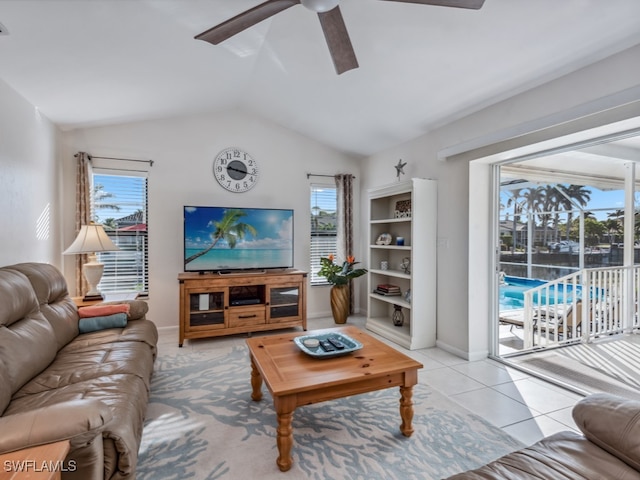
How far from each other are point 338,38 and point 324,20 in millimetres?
164

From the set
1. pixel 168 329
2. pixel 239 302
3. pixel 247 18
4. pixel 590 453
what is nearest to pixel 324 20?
pixel 247 18

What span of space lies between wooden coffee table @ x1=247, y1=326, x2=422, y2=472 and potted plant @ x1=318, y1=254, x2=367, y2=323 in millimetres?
2111

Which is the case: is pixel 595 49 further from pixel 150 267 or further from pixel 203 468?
pixel 150 267

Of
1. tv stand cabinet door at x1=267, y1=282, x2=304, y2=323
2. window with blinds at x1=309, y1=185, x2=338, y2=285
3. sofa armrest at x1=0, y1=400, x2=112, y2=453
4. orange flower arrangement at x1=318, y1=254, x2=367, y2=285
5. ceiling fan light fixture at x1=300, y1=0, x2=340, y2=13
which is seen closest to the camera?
sofa armrest at x1=0, y1=400, x2=112, y2=453

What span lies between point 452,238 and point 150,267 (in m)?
3.57

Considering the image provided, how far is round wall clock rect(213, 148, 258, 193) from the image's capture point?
4.33m

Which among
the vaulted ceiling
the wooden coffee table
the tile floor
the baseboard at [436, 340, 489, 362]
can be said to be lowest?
the tile floor

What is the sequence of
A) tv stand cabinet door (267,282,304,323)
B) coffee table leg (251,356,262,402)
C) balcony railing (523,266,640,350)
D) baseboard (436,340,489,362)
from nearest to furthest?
coffee table leg (251,356,262,402) < balcony railing (523,266,640,350) < baseboard (436,340,489,362) < tv stand cabinet door (267,282,304,323)

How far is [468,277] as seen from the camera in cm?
326

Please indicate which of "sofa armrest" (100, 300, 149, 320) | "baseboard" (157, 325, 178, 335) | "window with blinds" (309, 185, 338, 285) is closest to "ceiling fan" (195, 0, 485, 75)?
"sofa armrest" (100, 300, 149, 320)

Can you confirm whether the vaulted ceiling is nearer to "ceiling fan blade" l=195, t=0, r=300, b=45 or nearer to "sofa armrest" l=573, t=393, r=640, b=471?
"ceiling fan blade" l=195, t=0, r=300, b=45

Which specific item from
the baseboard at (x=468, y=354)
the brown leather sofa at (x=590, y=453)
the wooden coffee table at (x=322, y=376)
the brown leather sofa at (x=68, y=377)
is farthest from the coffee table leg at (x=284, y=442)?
the baseboard at (x=468, y=354)

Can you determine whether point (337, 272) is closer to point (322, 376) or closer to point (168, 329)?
point (168, 329)

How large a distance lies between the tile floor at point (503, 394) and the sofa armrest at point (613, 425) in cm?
90
